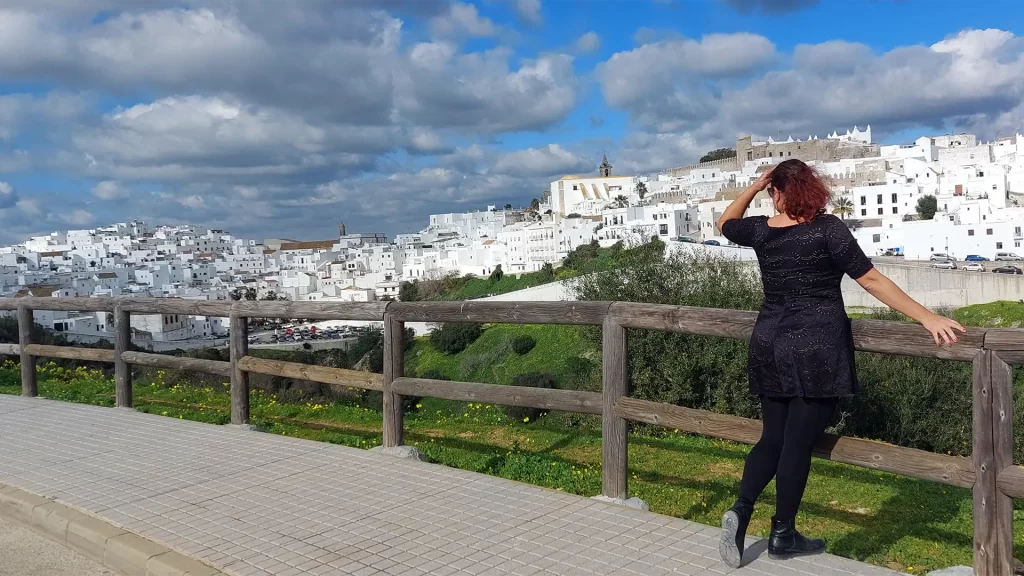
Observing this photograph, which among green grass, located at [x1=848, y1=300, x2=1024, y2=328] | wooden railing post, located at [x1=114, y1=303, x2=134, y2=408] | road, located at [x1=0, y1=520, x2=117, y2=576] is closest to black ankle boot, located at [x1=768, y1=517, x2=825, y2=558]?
road, located at [x1=0, y1=520, x2=117, y2=576]

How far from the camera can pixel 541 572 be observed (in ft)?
13.3

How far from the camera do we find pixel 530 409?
13898mm

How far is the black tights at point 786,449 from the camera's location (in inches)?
159

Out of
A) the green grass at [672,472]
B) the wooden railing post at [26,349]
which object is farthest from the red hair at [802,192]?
the wooden railing post at [26,349]

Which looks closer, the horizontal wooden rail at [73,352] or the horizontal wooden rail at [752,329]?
the horizontal wooden rail at [752,329]

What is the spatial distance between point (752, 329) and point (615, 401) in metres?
1.10

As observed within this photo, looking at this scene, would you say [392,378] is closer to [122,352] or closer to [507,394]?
[507,394]

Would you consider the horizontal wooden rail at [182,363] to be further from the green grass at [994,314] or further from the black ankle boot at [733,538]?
the green grass at [994,314]

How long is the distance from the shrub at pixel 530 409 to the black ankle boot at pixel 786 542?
5.42 metres

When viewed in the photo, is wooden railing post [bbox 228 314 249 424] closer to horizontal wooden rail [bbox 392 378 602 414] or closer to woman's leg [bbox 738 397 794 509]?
horizontal wooden rail [bbox 392 378 602 414]

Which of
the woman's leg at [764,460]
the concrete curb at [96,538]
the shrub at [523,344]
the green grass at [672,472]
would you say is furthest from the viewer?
the shrub at [523,344]

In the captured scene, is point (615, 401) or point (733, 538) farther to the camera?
point (615, 401)

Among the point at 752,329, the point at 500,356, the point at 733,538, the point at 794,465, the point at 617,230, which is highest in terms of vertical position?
the point at 617,230

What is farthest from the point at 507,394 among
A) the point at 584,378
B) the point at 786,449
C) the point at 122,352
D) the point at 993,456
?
the point at 584,378
